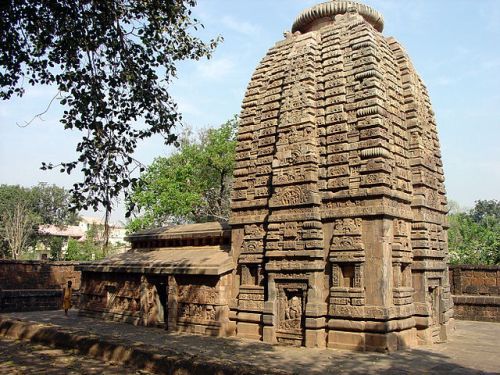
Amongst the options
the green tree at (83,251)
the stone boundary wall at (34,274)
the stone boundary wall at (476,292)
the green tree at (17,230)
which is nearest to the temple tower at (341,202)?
the stone boundary wall at (476,292)

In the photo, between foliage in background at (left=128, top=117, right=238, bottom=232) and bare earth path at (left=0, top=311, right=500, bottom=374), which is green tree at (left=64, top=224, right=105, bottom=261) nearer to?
foliage in background at (left=128, top=117, right=238, bottom=232)

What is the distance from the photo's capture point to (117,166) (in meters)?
7.54

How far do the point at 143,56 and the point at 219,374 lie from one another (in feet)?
17.5

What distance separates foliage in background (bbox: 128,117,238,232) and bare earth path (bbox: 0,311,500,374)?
1583 centimetres

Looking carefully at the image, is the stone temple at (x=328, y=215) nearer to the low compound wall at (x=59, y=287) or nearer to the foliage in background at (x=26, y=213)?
the low compound wall at (x=59, y=287)

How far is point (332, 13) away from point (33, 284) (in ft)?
53.0

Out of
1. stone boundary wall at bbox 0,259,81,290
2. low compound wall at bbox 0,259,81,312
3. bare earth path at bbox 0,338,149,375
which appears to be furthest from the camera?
stone boundary wall at bbox 0,259,81,290

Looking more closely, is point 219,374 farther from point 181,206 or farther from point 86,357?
point 181,206

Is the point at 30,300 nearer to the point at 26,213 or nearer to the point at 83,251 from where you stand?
the point at 83,251

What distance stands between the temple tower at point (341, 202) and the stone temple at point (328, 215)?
1.1 inches

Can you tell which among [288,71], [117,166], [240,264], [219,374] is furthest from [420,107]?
[219,374]

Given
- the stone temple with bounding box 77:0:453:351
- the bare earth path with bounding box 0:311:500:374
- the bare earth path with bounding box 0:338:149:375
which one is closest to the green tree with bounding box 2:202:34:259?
the stone temple with bounding box 77:0:453:351

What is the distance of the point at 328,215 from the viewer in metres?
10.0

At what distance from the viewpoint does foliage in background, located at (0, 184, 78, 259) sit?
150 feet
